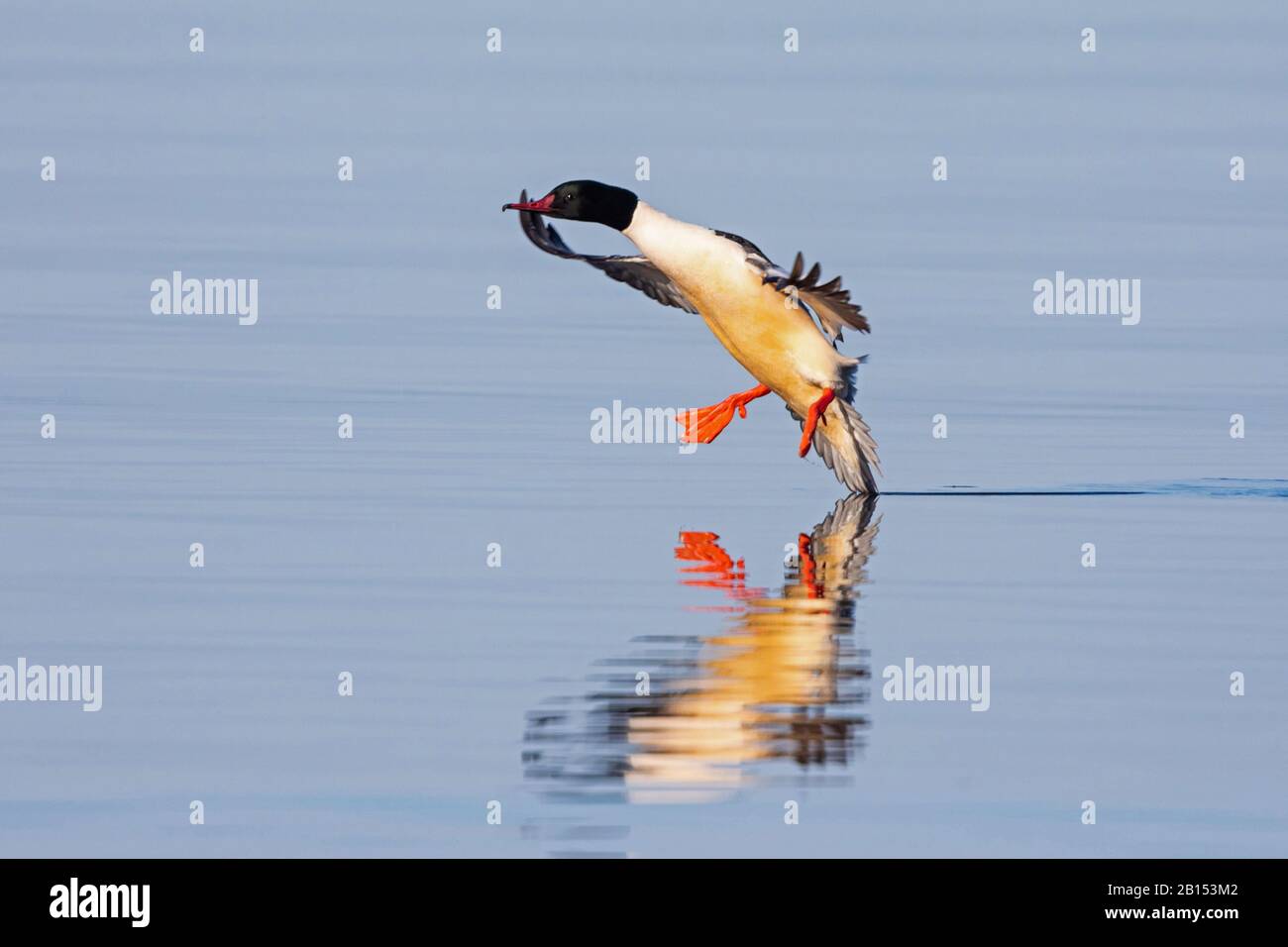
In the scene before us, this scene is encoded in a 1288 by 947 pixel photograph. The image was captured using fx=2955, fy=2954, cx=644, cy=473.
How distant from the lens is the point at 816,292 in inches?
647

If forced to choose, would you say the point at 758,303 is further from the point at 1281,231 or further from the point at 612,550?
the point at 1281,231

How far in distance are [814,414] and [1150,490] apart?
2.00m

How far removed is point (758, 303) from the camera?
17016 mm

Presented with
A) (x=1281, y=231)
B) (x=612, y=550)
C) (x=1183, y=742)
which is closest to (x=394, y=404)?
(x=612, y=550)

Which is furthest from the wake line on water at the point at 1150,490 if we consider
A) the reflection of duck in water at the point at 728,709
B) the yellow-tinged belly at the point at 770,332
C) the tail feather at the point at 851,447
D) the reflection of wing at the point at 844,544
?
the reflection of duck in water at the point at 728,709

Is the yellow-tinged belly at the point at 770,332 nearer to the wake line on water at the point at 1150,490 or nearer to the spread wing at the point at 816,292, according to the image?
the spread wing at the point at 816,292

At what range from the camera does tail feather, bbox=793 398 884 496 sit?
17.2m

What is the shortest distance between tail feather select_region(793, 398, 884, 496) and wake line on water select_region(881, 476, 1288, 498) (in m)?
0.19

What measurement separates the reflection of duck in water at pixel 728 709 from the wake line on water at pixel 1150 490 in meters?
3.29

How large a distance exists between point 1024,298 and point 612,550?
1147 centimetres

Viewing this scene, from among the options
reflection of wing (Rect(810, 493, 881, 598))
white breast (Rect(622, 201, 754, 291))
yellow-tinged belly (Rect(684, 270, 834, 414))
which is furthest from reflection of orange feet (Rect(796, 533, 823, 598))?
white breast (Rect(622, 201, 754, 291))

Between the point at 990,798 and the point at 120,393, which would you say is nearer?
the point at 990,798

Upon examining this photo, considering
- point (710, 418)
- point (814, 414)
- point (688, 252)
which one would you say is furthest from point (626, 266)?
point (814, 414)

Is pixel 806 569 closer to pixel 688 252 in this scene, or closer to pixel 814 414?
pixel 814 414
